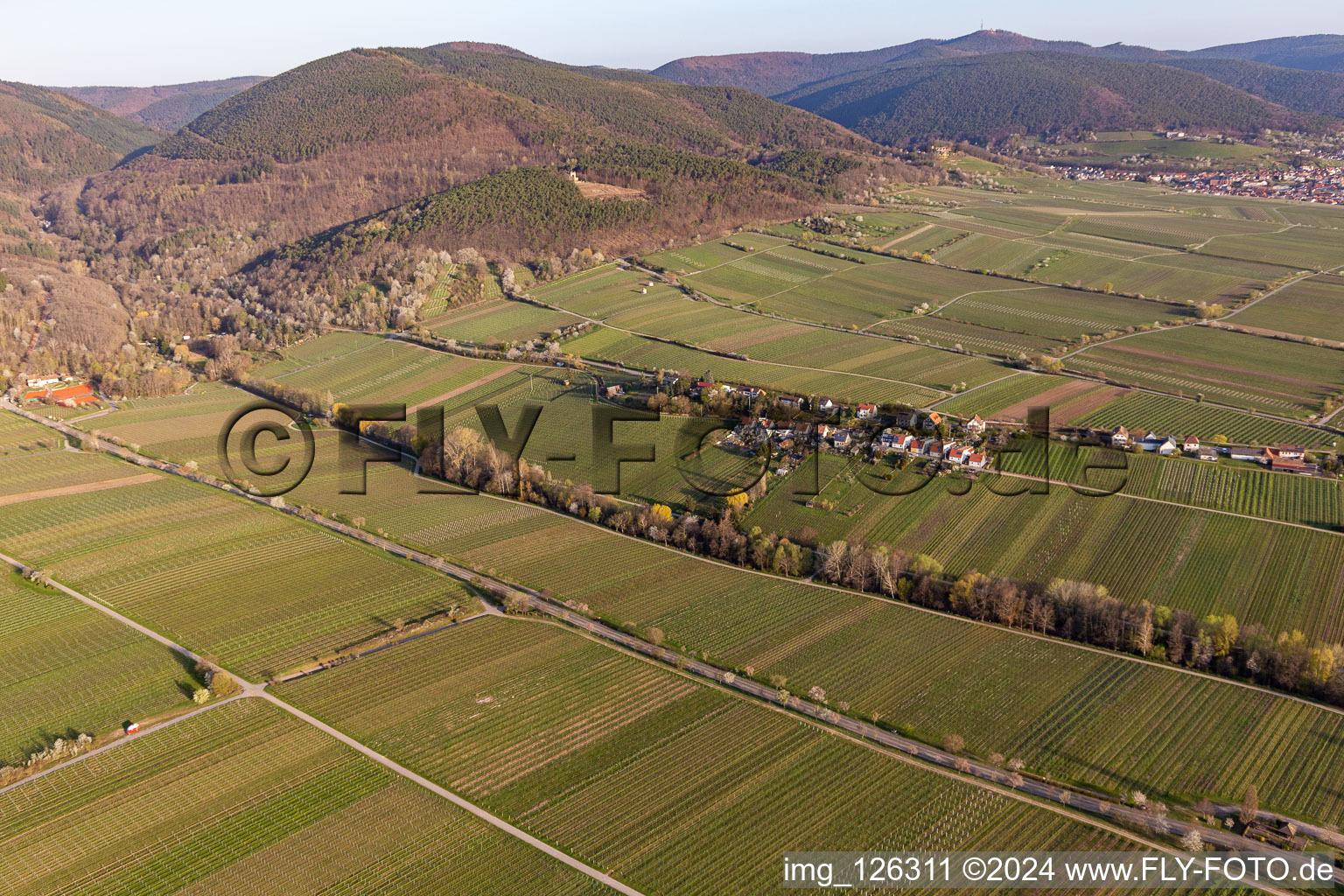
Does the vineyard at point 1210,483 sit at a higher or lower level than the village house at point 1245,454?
lower

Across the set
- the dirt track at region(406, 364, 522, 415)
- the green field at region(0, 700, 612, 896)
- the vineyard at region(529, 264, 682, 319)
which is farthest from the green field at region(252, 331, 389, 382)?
the green field at region(0, 700, 612, 896)

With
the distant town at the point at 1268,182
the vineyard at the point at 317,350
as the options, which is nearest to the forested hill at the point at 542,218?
the vineyard at the point at 317,350

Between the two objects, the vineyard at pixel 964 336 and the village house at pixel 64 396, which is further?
the village house at pixel 64 396

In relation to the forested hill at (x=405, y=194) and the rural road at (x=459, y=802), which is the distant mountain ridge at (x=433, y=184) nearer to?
the forested hill at (x=405, y=194)

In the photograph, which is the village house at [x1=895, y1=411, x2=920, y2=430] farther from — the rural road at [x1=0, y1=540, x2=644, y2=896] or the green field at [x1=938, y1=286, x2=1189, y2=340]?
the rural road at [x1=0, y1=540, x2=644, y2=896]

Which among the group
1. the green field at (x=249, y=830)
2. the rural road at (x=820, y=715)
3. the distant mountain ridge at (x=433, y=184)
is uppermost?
the distant mountain ridge at (x=433, y=184)

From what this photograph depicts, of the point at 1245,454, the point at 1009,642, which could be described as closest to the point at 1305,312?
the point at 1245,454

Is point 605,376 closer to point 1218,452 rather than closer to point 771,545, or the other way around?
point 771,545
